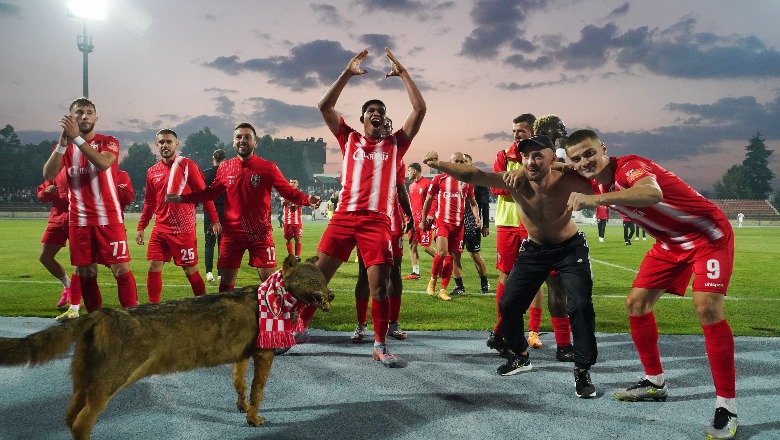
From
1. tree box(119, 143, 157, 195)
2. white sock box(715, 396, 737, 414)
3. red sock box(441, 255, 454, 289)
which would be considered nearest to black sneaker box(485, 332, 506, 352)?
white sock box(715, 396, 737, 414)

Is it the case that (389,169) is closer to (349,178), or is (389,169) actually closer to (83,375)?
(349,178)

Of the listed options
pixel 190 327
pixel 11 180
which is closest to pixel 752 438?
pixel 190 327

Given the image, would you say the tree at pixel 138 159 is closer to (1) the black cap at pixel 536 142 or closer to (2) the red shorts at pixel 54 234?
(2) the red shorts at pixel 54 234

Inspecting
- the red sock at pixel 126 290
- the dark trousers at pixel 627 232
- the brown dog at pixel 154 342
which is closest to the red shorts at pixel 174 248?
the red sock at pixel 126 290

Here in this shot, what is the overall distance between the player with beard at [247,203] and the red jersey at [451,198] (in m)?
4.03

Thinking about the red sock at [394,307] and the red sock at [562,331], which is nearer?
the red sock at [562,331]

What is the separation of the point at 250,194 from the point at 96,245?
1.73 m

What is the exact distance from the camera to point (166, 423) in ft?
11.5

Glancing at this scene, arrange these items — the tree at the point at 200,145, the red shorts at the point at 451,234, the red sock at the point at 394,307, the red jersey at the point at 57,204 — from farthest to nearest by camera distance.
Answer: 1. the tree at the point at 200,145
2. the red shorts at the point at 451,234
3. the red jersey at the point at 57,204
4. the red sock at the point at 394,307

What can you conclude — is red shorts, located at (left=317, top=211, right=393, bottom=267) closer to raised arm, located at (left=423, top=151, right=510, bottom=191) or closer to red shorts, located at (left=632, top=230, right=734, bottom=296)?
raised arm, located at (left=423, top=151, right=510, bottom=191)

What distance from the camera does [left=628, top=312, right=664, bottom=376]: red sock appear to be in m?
4.21

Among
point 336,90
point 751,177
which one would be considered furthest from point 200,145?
point 336,90

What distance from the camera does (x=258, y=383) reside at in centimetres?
359

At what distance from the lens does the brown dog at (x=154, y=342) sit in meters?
2.82
